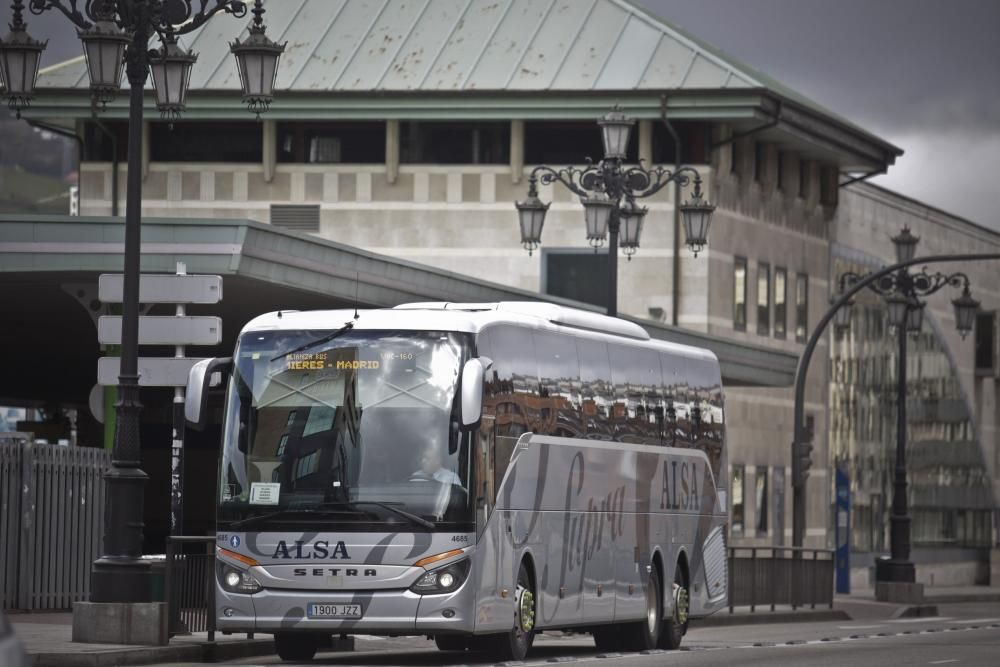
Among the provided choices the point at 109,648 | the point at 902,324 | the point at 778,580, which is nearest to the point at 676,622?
the point at 109,648

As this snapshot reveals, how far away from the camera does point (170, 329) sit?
883 inches

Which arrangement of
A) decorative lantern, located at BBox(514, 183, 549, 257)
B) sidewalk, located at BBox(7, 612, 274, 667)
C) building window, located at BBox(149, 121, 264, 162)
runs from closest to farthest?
sidewalk, located at BBox(7, 612, 274, 667), decorative lantern, located at BBox(514, 183, 549, 257), building window, located at BBox(149, 121, 264, 162)

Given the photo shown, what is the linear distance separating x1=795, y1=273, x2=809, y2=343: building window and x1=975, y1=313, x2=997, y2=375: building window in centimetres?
1931

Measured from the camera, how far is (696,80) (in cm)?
5059

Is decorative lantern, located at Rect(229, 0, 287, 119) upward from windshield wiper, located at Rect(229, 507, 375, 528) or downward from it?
upward

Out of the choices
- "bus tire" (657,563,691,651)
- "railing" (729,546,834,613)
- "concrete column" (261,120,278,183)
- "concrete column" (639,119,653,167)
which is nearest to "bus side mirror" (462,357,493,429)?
"bus tire" (657,563,691,651)

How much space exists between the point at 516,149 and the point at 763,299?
26.1 ft

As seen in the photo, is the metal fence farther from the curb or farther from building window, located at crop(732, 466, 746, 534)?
building window, located at crop(732, 466, 746, 534)

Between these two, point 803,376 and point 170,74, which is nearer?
point 170,74

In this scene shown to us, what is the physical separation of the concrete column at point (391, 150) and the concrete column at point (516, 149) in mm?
2662

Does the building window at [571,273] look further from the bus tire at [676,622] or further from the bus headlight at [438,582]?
the bus headlight at [438,582]

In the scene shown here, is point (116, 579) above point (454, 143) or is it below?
below

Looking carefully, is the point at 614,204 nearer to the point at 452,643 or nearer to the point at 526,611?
the point at 452,643

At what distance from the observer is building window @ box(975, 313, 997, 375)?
251 ft
